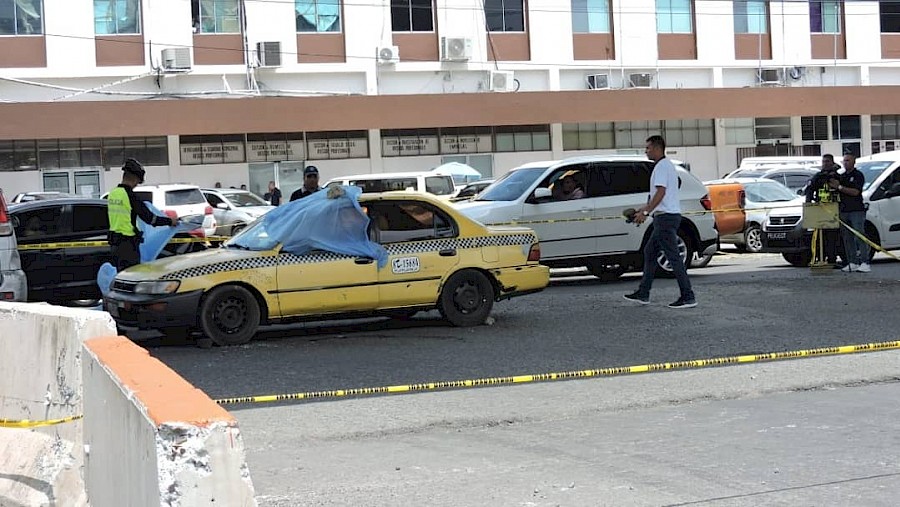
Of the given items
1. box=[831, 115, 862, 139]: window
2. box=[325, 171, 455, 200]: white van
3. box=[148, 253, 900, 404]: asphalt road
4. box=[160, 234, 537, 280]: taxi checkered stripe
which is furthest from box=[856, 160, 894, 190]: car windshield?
box=[831, 115, 862, 139]: window

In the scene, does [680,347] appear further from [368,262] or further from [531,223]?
[531,223]

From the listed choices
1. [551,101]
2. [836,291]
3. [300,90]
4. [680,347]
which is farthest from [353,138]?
[680,347]

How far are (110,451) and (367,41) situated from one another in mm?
36322

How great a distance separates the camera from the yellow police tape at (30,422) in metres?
5.85

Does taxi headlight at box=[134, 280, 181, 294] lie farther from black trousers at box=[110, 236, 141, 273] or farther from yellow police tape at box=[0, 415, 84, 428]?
yellow police tape at box=[0, 415, 84, 428]

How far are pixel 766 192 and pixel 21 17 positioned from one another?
24.4 meters

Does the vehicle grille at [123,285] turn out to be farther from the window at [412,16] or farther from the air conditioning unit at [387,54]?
the window at [412,16]

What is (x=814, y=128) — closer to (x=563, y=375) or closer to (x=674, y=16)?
(x=674, y=16)

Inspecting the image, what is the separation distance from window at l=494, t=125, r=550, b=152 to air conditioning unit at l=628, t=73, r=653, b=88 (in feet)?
11.2

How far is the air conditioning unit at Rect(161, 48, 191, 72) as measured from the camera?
36.7 metres

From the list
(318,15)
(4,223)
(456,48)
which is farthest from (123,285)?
(456,48)

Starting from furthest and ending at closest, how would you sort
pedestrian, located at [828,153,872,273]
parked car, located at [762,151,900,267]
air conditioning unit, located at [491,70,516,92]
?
air conditioning unit, located at [491,70,516,92]
parked car, located at [762,151,900,267]
pedestrian, located at [828,153,872,273]

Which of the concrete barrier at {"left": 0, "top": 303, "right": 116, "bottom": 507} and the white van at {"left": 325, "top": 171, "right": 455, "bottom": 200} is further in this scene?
the white van at {"left": 325, "top": 171, "right": 455, "bottom": 200}

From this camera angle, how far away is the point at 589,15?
1666 inches
